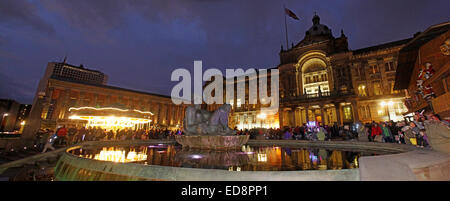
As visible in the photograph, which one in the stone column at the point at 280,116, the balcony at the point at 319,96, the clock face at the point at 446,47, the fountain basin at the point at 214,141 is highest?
the balcony at the point at 319,96

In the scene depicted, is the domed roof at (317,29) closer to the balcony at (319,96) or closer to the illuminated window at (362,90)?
the illuminated window at (362,90)

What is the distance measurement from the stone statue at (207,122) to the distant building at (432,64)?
12880mm

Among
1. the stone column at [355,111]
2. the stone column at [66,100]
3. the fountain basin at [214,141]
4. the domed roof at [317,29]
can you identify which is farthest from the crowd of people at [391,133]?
the stone column at [66,100]

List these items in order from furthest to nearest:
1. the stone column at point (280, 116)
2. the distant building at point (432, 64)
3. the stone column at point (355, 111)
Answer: the stone column at point (280, 116) → the stone column at point (355, 111) → the distant building at point (432, 64)

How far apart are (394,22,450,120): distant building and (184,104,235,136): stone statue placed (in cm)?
1288

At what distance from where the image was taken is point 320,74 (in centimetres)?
3400

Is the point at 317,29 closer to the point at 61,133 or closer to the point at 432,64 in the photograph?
the point at 432,64

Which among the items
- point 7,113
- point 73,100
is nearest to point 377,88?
point 73,100

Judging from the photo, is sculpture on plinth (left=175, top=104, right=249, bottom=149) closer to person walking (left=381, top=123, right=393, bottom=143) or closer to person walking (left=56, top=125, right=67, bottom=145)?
person walking (left=381, top=123, right=393, bottom=143)

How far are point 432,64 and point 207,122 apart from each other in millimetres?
16355

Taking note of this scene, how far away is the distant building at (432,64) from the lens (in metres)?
10.3

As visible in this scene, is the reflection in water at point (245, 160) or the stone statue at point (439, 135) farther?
the reflection in water at point (245, 160)

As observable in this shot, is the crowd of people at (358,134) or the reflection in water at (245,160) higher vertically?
the crowd of people at (358,134)
